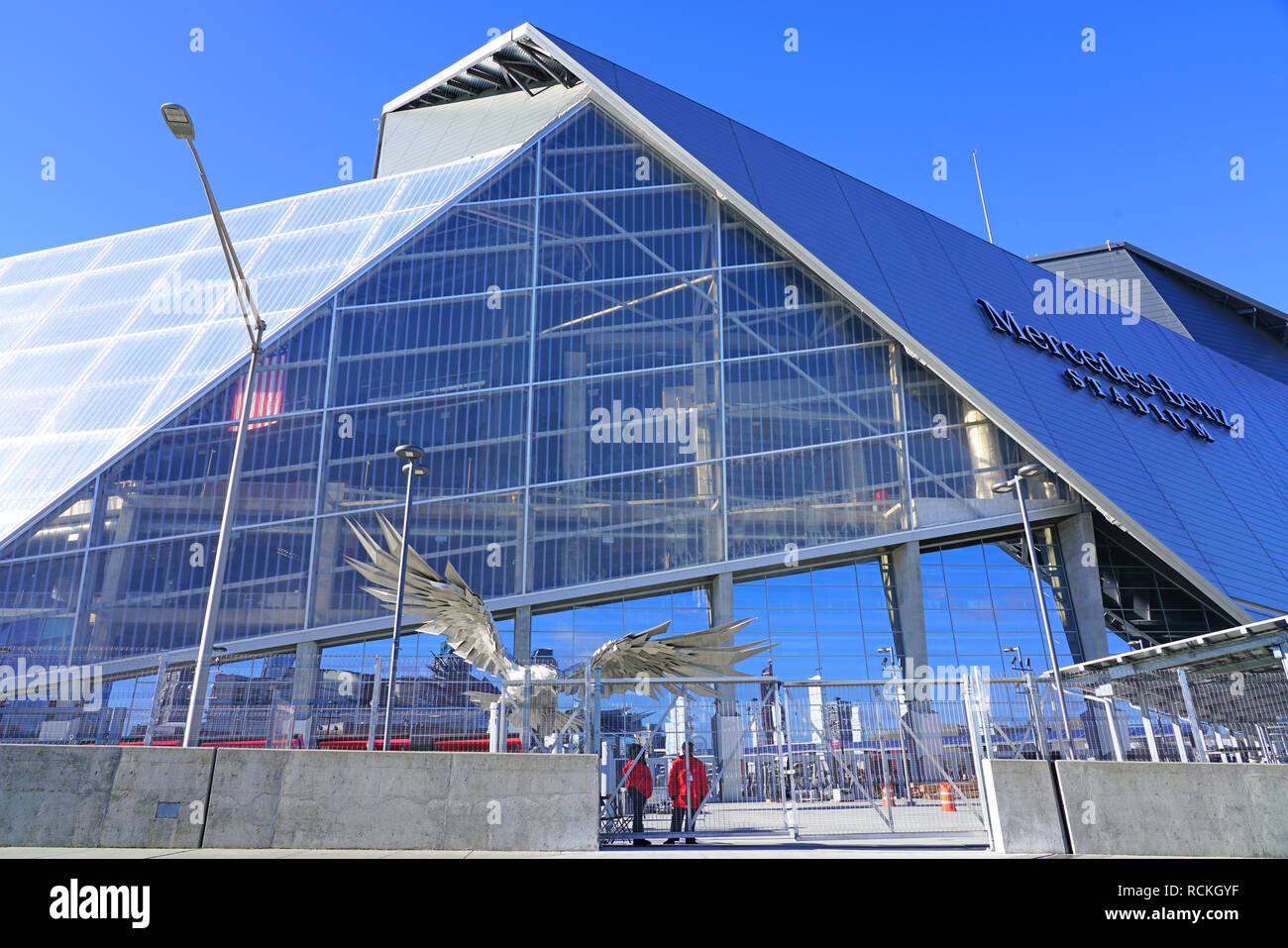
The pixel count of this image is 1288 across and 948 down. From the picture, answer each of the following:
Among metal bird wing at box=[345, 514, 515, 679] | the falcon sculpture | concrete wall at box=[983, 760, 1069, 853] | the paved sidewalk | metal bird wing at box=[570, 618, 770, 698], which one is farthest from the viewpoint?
metal bird wing at box=[345, 514, 515, 679]

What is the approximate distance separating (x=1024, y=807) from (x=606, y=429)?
79.7ft

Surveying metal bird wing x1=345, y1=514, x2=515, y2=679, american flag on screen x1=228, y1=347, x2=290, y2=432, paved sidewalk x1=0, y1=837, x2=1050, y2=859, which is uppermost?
american flag on screen x1=228, y1=347, x2=290, y2=432

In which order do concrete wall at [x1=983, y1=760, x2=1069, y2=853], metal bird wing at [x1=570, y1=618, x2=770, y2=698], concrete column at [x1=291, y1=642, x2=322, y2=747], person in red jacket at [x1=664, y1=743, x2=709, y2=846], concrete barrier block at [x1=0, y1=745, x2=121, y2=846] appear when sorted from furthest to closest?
metal bird wing at [x1=570, y1=618, x2=770, y2=698]
person in red jacket at [x1=664, y1=743, x2=709, y2=846]
concrete column at [x1=291, y1=642, x2=322, y2=747]
concrete wall at [x1=983, y1=760, x2=1069, y2=853]
concrete barrier block at [x1=0, y1=745, x2=121, y2=846]

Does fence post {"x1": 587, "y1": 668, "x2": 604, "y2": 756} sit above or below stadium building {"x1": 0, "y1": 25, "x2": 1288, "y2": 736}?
below

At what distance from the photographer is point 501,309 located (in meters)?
35.2

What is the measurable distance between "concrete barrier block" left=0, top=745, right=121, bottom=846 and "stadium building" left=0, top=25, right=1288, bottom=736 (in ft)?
61.5

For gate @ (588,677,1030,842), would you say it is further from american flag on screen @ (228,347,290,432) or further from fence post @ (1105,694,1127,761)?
american flag on screen @ (228,347,290,432)

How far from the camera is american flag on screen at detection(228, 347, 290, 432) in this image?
31719 millimetres

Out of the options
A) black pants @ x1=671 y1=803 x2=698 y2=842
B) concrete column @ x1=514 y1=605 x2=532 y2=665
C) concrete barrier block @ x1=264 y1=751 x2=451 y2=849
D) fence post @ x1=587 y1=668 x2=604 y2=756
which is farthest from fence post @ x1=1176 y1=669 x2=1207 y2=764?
concrete column @ x1=514 y1=605 x2=532 y2=665

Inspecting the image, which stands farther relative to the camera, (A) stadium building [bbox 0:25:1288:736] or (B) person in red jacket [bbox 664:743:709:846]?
(A) stadium building [bbox 0:25:1288:736]

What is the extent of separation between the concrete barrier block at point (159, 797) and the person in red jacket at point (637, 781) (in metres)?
6.24

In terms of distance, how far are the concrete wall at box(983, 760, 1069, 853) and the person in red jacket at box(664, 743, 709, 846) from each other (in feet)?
13.5
